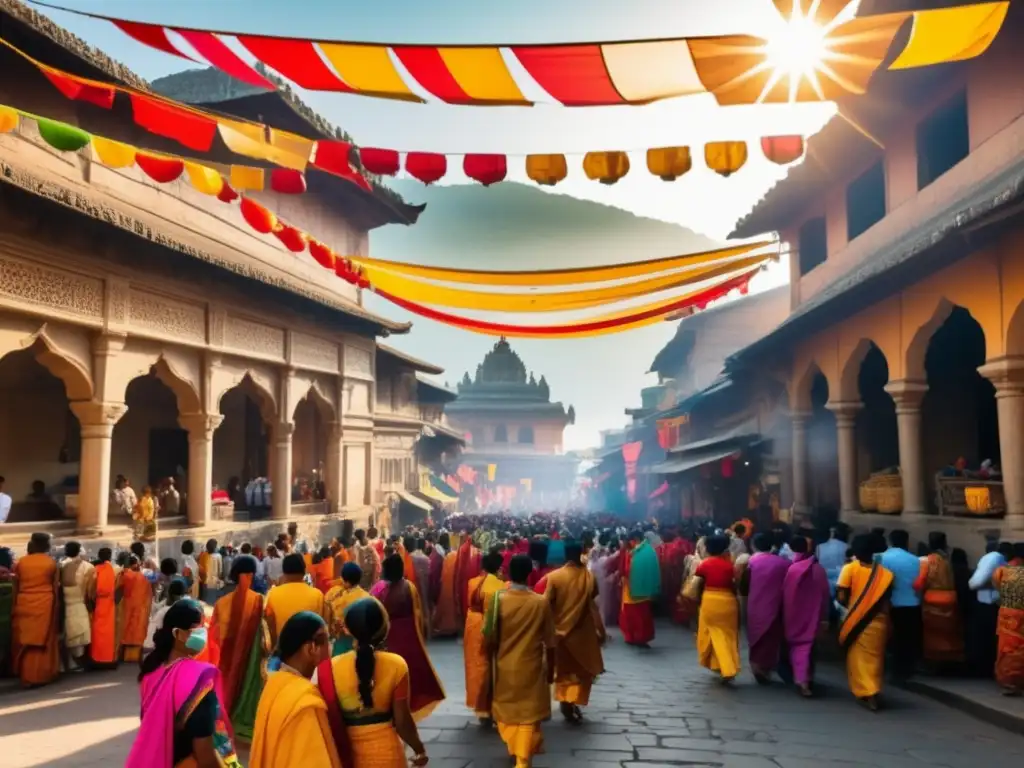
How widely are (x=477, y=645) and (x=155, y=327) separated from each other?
29.1ft

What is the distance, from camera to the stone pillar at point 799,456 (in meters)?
16.9

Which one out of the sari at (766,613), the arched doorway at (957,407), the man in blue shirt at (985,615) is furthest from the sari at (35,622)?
the arched doorway at (957,407)

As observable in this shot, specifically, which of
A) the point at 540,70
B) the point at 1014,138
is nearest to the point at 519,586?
the point at 540,70

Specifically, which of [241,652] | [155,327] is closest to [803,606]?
[241,652]

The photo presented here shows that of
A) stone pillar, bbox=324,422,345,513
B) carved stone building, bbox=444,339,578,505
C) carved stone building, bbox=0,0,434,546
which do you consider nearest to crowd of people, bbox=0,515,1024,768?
carved stone building, bbox=0,0,434,546

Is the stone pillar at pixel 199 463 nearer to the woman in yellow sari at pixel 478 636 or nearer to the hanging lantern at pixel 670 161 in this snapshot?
the woman in yellow sari at pixel 478 636

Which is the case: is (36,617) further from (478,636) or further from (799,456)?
(799,456)

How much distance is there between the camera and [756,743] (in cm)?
654

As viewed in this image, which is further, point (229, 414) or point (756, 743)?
point (229, 414)

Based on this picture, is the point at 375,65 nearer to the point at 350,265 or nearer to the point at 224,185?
the point at 224,185

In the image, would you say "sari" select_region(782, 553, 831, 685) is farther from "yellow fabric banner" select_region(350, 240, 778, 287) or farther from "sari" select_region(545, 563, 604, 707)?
"yellow fabric banner" select_region(350, 240, 778, 287)

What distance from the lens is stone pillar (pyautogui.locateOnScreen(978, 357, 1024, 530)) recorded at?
31.0ft

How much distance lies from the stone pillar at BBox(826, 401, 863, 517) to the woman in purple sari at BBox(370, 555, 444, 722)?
10.2 meters

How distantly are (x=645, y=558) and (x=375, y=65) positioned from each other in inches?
289
